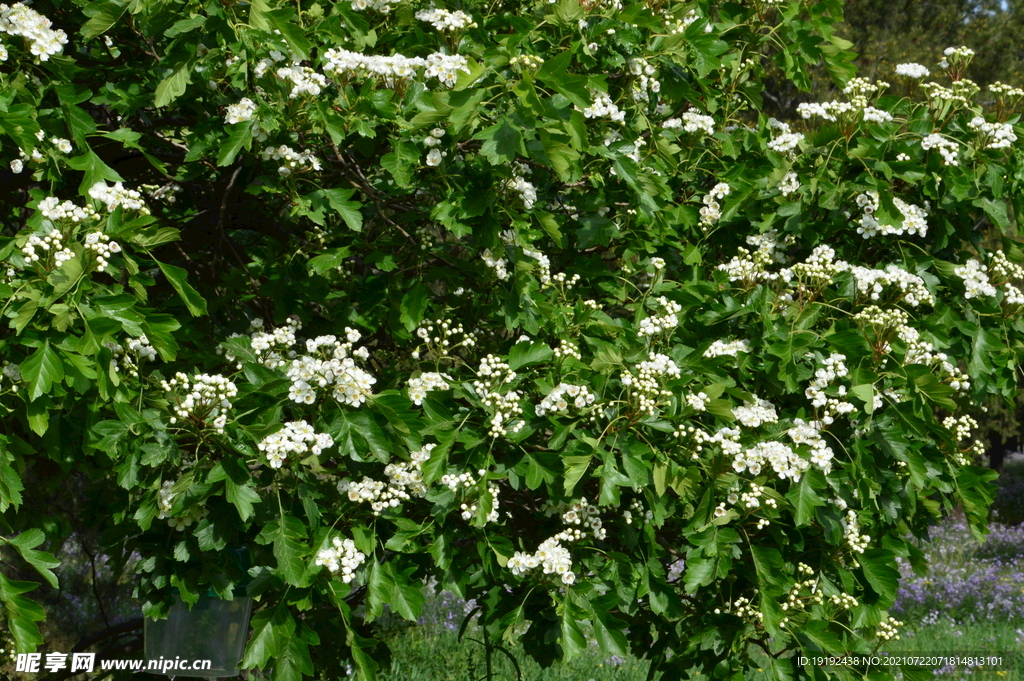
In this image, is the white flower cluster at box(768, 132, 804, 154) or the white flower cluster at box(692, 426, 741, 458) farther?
the white flower cluster at box(768, 132, 804, 154)

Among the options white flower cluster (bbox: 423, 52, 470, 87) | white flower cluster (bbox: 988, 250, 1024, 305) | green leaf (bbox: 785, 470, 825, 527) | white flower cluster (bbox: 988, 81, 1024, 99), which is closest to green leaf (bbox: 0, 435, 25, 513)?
white flower cluster (bbox: 423, 52, 470, 87)

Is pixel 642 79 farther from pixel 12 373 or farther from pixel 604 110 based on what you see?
pixel 12 373

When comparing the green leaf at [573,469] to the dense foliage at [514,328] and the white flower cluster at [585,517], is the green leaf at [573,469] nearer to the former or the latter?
the dense foliage at [514,328]

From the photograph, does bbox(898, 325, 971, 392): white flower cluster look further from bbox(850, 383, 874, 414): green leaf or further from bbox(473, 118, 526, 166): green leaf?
bbox(473, 118, 526, 166): green leaf

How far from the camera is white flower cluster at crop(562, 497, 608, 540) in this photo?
2666 millimetres

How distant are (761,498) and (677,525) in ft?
1.26

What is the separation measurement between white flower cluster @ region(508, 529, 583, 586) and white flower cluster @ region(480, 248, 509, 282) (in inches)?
31.9

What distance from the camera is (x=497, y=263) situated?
2.79 m

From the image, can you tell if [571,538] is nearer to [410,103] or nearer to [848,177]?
[410,103]

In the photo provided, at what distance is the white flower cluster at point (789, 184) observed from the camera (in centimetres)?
313

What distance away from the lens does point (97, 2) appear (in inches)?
105

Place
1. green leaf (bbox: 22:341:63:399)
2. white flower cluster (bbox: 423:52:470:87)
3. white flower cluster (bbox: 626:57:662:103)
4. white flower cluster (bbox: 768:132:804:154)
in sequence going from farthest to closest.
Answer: white flower cluster (bbox: 768:132:804:154)
white flower cluster (bbox: 626:57:662:103)
white flower cluster (bbox: 423:52:470:87)
green leaf (bbox: 22:341:63:399)

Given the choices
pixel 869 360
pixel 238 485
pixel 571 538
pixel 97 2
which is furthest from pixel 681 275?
pixel 97 2

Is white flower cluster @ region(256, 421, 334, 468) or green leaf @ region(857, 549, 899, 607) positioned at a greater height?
white flower cluster @ region(256, 421, 334, 468)
